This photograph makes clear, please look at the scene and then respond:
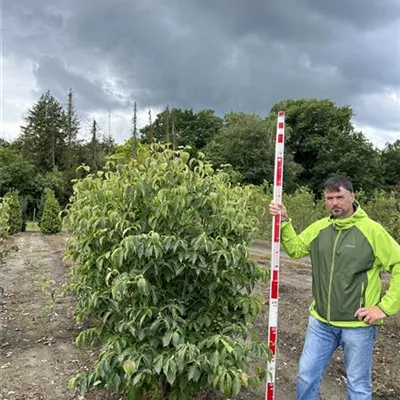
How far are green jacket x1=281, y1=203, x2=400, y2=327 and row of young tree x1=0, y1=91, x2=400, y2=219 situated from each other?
100 ft

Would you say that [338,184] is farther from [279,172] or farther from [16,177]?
[16,177]

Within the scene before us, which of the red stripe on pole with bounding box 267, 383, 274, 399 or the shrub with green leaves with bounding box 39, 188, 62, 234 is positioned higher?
the shrub with green leaves with bounding box 39, 188, 62, 234

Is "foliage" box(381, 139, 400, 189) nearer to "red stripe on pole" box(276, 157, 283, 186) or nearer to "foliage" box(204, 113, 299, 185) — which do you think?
"foliage" box(204, 113, 299, 185)

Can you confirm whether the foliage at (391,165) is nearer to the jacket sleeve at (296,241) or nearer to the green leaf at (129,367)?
the jacket sleeve at (296,241)

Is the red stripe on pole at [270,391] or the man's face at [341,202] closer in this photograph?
the man's face at [341,202]

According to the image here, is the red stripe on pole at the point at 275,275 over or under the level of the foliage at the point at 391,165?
under

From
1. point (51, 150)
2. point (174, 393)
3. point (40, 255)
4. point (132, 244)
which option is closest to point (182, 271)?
point (132, 244)

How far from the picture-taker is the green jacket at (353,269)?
9.81ft

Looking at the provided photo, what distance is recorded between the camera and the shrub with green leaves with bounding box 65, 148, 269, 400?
2.60 m

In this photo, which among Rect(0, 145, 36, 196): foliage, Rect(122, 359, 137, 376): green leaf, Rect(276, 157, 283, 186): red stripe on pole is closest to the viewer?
Rect(122, 359, 137, 376): green leaf

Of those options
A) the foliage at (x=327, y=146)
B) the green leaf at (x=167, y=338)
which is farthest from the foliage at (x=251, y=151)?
the green leaf at (x=167, y=338)

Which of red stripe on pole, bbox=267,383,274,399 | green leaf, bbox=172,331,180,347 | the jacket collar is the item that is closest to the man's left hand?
the jacket collar

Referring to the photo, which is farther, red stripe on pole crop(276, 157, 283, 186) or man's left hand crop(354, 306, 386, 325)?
red stripe on pole crop(276, 157, 283, 186)

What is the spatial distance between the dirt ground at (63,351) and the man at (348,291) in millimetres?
981
